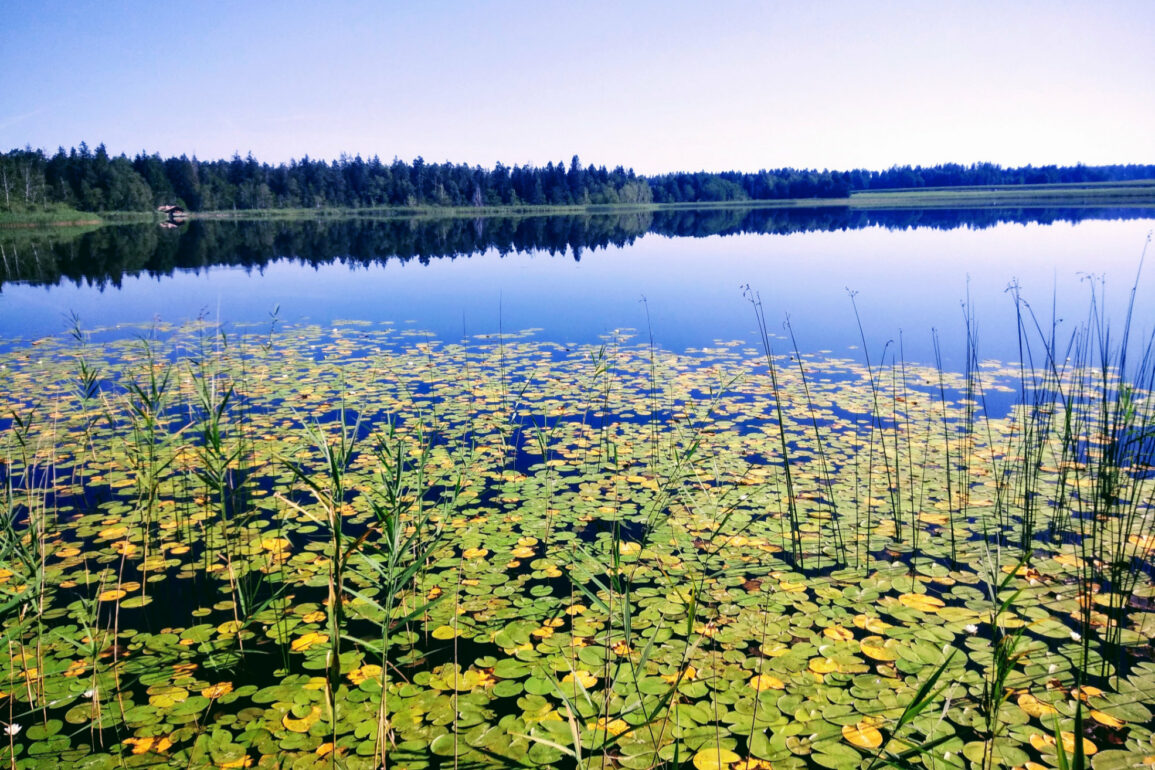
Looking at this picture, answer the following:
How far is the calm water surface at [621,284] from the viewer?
1156cm

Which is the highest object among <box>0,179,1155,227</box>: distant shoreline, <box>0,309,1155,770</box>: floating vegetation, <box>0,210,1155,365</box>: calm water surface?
<box>0,179,1155,227</box>: distant shoreline

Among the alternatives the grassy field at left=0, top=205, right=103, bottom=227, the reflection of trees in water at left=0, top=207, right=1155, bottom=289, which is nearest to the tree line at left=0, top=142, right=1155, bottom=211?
the grassy field at left=0, top=205, right=103, bottom=227

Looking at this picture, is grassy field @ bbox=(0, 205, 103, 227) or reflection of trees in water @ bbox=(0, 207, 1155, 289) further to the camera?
grassy field @ bbox=(0, 205, 103, 227)

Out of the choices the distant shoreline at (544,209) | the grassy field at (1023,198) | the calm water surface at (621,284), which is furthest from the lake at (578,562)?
the grassy field at (1023,198)

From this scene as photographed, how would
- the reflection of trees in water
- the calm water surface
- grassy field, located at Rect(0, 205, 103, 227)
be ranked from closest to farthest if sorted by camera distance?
the calm water surface < the reflection of trees in water < grassy field, located at Rect(0, 205, 103, 227)

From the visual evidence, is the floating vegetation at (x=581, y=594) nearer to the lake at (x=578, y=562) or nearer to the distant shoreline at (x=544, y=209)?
the lake at (x=578, y=562)

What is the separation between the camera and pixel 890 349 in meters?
9.47

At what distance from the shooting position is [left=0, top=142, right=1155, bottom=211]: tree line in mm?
61756

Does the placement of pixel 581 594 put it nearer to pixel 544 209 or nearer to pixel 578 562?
pixel 578 562

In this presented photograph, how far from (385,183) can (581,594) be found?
303 ft

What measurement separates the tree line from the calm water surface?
131ft

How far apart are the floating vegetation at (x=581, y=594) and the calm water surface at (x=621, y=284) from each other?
4.76 m

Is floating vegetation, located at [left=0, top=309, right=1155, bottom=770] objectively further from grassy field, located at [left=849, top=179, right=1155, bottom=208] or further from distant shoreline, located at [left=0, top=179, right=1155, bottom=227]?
grassy field, located at [left=849, top=179, right=1155, bottom=208]

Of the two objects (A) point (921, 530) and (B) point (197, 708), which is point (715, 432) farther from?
(B) point (197, 708)
